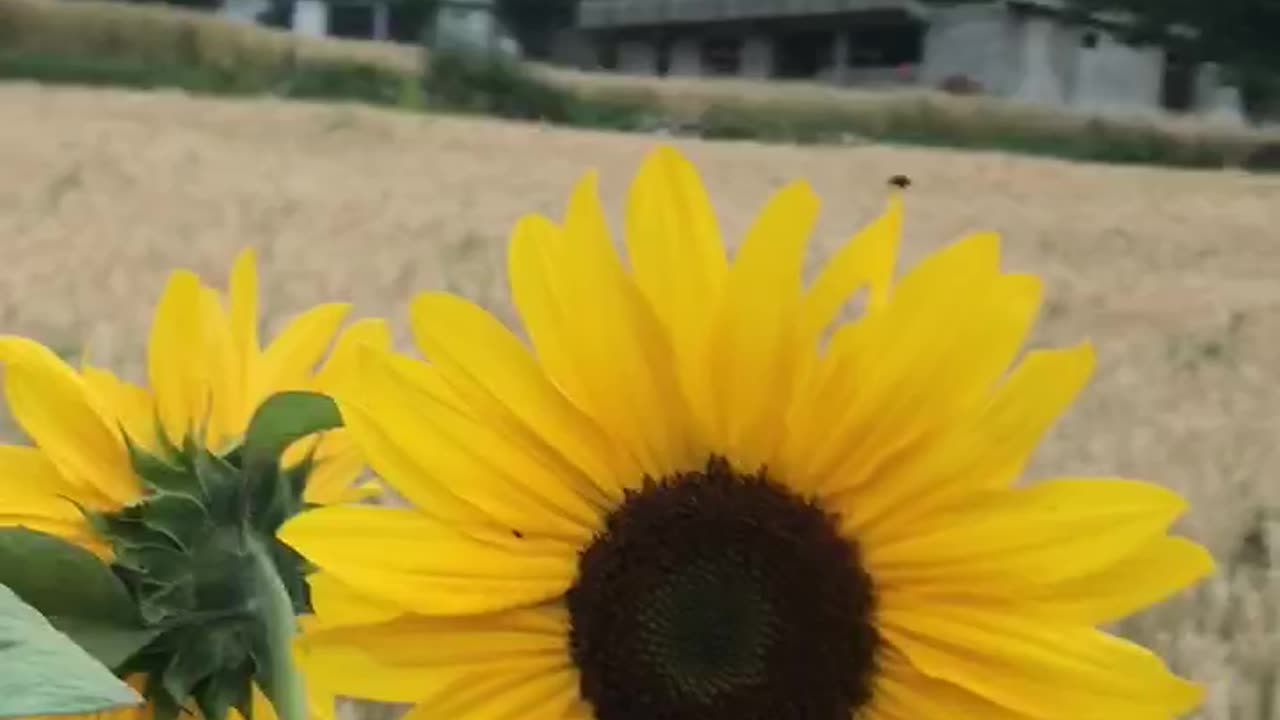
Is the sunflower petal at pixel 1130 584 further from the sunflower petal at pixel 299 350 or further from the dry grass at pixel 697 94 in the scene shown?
the dry grass at pixel 697 94

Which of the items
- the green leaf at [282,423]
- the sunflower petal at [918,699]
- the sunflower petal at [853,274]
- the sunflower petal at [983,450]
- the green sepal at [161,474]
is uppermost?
the sunflower petal at [853,274]

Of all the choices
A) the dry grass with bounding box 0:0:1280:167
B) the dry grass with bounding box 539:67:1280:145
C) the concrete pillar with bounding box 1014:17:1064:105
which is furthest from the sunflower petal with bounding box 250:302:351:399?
the concrete pillar with bounding box 1014:17:1064:105

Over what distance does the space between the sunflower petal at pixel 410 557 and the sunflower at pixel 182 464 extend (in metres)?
0.02

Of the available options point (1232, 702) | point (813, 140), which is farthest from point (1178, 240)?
point (813, 140)

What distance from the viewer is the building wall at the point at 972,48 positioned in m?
19.5

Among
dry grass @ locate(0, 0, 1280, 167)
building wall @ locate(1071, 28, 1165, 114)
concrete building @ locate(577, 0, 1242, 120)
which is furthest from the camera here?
building wall @ locate(1071, 28, 1165, 114)

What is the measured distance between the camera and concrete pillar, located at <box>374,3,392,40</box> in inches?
885

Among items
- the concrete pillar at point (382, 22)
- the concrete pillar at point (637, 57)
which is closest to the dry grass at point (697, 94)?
the concrete pillar at point (637, 57)

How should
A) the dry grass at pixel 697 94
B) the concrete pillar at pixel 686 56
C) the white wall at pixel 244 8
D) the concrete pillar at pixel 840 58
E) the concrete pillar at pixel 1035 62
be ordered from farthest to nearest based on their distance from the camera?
the concrete pillar at pixel 686 56 → the white wall at pixel 244 8 → the concrete pillar at pixel 840 58 → the concrete pillar at pixel 1035 62 → the dry grass at pixel 697 94

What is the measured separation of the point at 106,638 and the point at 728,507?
81mm

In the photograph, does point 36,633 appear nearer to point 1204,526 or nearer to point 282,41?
point 1204,526

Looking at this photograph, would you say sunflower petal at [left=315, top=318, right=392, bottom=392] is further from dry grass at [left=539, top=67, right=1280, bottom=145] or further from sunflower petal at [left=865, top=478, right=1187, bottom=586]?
dry grass at [left=539, top=67, right=1280, bottom=145]

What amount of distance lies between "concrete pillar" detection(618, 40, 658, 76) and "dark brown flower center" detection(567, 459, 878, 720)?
71.7 ft

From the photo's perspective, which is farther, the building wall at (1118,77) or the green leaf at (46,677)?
the building wall at (1118,77)
